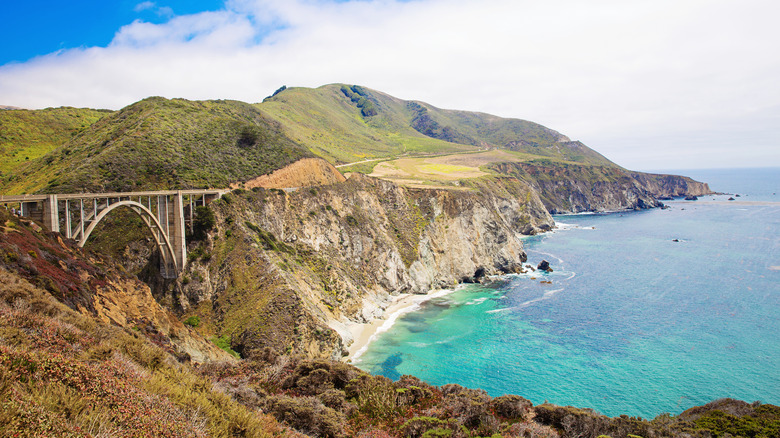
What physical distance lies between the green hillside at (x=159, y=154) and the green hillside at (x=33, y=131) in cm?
1002

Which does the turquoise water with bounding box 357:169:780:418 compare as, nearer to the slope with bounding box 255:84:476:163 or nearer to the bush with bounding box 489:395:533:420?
the bush with bounding box 489:395:533:420

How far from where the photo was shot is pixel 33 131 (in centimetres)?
6519

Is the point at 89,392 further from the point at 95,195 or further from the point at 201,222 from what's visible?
the point at 201,222

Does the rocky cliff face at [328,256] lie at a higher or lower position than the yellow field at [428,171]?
lower

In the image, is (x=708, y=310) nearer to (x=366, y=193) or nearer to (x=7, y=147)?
(x=366, y=193)

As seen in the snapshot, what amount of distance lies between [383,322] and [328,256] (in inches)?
459

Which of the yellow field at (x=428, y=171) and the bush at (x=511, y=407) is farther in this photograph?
the yellow field at (x=428, y=171)

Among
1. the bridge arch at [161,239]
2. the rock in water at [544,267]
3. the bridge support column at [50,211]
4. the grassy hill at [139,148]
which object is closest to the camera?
the bridge support column at [50,211]

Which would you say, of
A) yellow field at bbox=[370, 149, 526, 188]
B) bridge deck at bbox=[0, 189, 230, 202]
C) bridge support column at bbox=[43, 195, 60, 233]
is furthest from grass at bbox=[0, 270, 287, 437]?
yellow field at bbox=[370, 149, 526, 188]

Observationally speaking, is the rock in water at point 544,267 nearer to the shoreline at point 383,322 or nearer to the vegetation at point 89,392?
the shoreline at point 383,322

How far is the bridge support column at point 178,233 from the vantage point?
38906 mm

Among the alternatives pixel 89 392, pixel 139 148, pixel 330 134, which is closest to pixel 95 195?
pixel 139 148

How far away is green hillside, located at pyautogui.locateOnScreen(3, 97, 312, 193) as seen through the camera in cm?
4128

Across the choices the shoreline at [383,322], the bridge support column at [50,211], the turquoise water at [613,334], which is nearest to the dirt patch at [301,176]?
the shoreline at [383,322]
